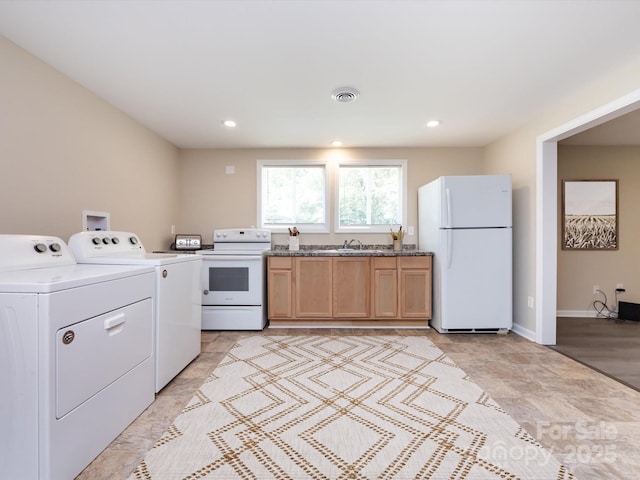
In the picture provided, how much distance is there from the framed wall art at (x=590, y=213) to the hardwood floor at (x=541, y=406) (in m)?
2.03

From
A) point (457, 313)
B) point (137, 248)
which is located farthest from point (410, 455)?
point (137, 248)

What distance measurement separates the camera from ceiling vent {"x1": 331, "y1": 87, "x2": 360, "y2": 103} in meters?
2.30

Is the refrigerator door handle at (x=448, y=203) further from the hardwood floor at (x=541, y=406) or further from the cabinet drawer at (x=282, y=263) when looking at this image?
the cabinet drawer at (x=282, y=263)

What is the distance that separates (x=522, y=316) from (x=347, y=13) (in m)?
3.30

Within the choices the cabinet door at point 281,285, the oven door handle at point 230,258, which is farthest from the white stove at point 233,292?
the cabinet door at point 281,285

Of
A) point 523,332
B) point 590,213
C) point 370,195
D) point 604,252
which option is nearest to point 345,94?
point 370,195

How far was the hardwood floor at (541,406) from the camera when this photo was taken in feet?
4.33

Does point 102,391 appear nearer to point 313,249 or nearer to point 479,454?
point 479,454

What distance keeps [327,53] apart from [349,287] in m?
2.31

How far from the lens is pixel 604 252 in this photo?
3.79 meters

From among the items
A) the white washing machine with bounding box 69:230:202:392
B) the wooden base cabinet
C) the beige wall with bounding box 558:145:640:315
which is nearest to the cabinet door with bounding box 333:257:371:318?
the wooden base cabinet

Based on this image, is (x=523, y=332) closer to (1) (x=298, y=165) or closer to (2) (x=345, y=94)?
(2) (x=345, y=94)

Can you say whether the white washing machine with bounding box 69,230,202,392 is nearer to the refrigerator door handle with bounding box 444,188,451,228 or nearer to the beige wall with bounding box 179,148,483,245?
the beige wall with bounding box 179,148,483,245

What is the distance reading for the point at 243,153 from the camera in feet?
12.8
